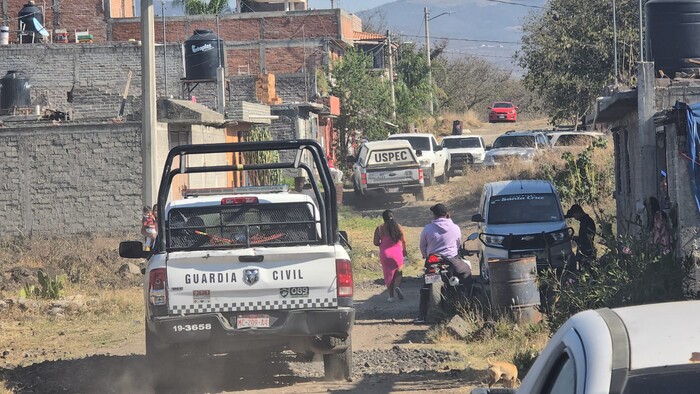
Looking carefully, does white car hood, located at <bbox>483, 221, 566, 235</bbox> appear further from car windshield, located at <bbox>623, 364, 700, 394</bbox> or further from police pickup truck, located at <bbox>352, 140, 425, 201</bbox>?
police pickup truck, located at <bbox>352, 140, 425, 201</bbox>

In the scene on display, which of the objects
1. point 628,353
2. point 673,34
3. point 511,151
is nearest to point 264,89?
point 511,151

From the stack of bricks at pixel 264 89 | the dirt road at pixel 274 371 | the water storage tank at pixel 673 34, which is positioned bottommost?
the dirt road at pixel 274 371

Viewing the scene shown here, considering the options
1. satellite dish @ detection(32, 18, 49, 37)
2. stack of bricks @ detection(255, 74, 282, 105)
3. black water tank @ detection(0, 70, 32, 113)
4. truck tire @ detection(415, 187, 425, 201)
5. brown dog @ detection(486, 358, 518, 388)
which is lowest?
brown dog @ detection(486, 358, 518, 388)

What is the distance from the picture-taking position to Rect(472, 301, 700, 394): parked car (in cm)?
330

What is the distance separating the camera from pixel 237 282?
1007cm

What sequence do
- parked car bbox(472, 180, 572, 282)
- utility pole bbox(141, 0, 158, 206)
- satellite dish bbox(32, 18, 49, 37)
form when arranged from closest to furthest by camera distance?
parked car bbox(472, 180, 572, 282), utility pole bbox(141, 0, 158, 206), satellite dish bbox(32, 18, 49, 37)

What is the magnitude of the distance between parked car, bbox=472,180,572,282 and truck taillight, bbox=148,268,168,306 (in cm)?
776

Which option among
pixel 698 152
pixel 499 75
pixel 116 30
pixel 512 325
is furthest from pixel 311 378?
pixel 499 75

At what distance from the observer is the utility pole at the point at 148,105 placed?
1836 centimetres

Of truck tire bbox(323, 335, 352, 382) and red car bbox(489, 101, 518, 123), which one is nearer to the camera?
truck tire bbox(323, 335, 352, 382)

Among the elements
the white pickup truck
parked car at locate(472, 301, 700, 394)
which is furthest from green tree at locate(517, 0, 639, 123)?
parked car at locate(472, 301, 700, 394)

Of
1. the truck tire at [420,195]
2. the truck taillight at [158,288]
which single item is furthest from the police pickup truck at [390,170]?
the truck taillight at [158,288]

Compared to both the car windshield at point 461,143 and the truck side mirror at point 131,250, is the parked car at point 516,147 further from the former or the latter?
the truck side mirror at point 131,250

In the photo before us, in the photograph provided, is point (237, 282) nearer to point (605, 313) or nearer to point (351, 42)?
point (605, 313)
